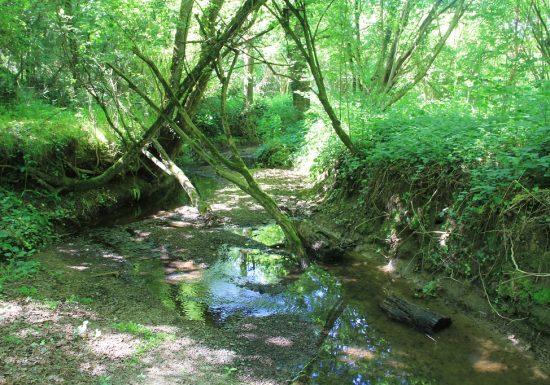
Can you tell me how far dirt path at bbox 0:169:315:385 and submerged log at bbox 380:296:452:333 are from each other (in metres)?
1.09

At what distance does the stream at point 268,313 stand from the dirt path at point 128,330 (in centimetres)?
2

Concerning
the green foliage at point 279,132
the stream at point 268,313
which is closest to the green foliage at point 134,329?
the stream at point 268,313

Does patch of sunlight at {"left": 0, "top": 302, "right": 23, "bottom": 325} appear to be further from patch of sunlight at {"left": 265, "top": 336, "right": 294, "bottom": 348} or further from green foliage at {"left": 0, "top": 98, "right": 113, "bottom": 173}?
green foliage at {"left": 0, "top": 98, "right": 113, "bottom": 173}

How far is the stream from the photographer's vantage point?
384cm

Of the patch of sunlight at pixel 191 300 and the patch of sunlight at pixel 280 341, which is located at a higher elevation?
the patch of sunlight at pixel 191 300

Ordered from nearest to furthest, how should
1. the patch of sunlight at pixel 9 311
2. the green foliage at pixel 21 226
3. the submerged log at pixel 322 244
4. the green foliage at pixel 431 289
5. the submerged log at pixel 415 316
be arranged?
the patch of sunlight at pixel 9 311, the submerged log at pixel 415 316, the green foliage at pixel 431 289, the green foliage at pixel 21 226, the submerged log at pixel 322 244

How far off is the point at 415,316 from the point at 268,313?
1.79 meters

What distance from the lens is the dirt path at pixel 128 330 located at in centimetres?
355

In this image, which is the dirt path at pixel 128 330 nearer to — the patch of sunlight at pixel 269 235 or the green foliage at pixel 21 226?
the green foliage at pixel 21 226

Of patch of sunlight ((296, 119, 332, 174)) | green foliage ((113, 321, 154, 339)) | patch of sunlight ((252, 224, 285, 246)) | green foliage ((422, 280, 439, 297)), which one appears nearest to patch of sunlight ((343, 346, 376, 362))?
green foliage ((422, 280, 439, 297))

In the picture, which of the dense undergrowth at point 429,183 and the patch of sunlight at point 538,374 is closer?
the patch of sunlight at point 538,374

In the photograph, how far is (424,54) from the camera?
37.9ft

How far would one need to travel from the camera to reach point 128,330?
4.19 metres

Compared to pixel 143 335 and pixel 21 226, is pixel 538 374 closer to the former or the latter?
pixel 143 335
